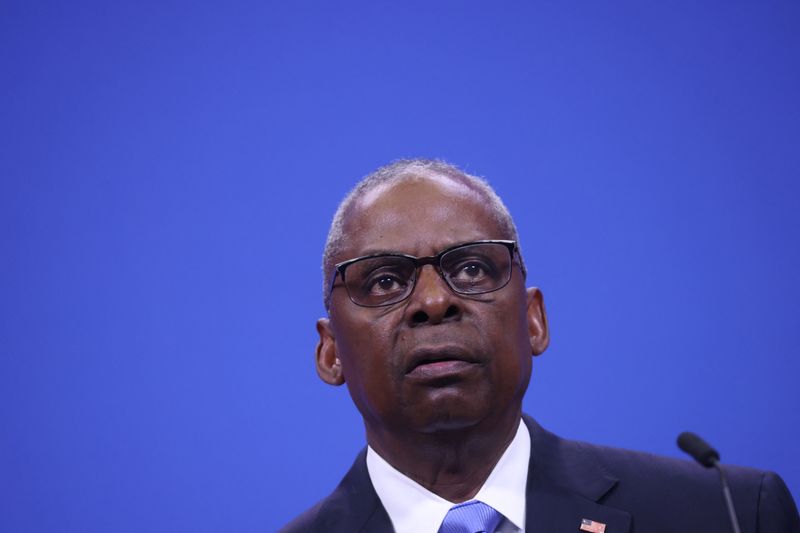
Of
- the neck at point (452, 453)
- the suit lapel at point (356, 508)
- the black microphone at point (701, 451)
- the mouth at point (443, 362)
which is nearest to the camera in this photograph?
the black microphone at point (701, 451)

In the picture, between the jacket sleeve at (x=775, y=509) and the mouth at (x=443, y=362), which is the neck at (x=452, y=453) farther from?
the jacket sleeve at (x=775, y=509)

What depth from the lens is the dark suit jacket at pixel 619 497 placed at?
5.83 ft

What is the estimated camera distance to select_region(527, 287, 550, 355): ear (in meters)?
2.05

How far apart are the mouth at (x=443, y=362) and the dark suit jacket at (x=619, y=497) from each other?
14.5 inches

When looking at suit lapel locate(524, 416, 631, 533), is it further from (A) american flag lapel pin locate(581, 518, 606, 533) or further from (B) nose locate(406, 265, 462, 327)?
(B) nose locate(406, 265, 462, 327)

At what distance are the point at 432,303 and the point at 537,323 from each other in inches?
17.3

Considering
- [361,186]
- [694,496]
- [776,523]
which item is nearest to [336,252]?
[361,186]

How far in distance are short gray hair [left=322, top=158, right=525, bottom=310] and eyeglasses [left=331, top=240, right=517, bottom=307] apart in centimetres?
12

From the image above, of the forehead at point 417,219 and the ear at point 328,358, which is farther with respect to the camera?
the ear at point 328,358

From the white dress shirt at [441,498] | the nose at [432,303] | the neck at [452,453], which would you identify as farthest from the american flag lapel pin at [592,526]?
the nose at [432,303]

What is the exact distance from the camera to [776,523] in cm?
174

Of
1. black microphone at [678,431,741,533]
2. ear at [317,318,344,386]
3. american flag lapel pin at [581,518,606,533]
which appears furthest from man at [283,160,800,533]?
black microphone at [678,431,741,533]

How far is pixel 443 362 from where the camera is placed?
5.67 ft

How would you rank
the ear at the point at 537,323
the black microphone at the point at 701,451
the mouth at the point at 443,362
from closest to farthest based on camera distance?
the black microphone at the point at 701,451 → the mouth at the point at 443,362 → the ear at the point at 537,323
